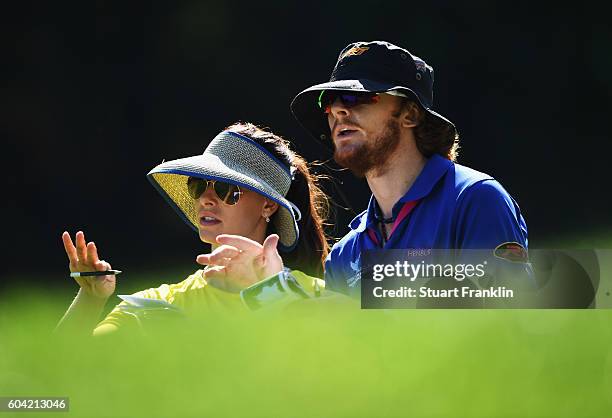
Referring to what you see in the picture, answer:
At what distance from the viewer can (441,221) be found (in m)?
2.45

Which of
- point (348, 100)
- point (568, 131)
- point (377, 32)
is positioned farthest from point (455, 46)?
point (348, 100)

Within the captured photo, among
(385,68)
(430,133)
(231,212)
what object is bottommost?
(231,212)

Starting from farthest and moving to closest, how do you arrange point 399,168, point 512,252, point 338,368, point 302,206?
point 302,206 < point 399,168 < point 512,252 < point 338,368

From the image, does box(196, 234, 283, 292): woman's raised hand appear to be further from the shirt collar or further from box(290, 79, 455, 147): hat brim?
box(290, 79, 455, 147): hat brim

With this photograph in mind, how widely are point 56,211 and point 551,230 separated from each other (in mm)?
2478

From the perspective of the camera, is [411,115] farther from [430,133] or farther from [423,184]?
[423,184]

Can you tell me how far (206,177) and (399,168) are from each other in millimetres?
508

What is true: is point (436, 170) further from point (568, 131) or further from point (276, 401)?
point (568, 131)

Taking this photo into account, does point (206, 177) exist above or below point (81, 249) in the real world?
above

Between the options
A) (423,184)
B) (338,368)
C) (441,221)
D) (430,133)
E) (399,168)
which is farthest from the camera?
(430,133)

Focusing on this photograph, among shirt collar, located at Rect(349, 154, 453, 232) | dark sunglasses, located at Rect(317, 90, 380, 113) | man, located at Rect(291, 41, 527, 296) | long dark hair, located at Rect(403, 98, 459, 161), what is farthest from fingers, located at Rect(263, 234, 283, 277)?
long dark hair, located at Rect(403, 98, 459, 161)

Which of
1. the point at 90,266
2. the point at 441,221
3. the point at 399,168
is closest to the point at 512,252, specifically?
the point at 441,221

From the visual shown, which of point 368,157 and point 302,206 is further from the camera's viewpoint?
point 302,206

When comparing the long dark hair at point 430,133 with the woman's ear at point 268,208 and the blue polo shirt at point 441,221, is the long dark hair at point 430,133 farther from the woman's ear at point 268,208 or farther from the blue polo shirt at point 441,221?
the woman's ear at point 268,208
